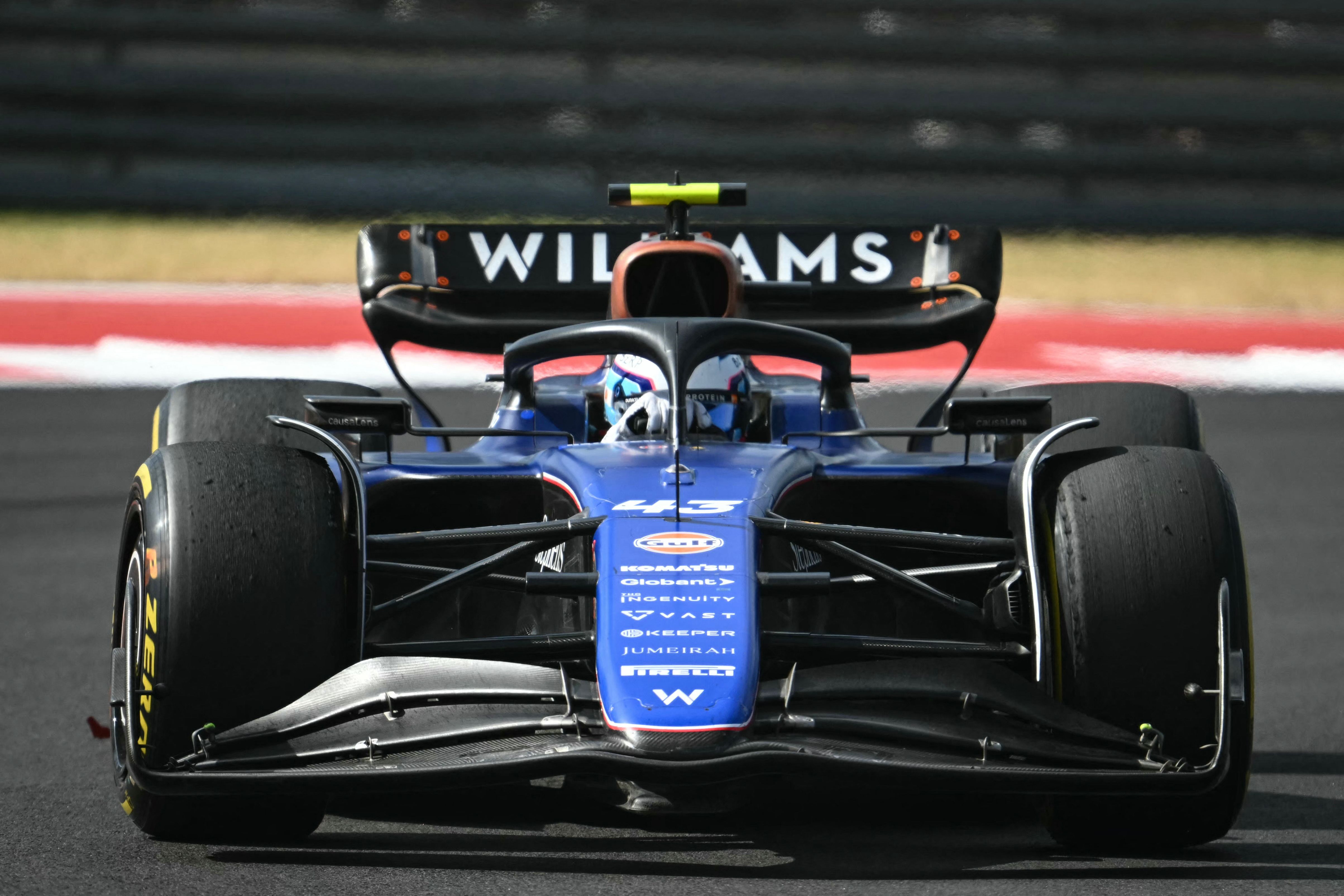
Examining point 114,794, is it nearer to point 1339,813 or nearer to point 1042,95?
point 1339,813

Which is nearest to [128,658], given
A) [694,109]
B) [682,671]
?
[682,671]

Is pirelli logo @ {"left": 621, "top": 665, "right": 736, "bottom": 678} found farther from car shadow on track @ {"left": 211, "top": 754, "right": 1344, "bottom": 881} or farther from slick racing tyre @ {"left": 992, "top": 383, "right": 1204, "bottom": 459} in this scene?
slick racing tyre @ {"left": 992, "top": 383, "right": 1204, "bottom": 459}

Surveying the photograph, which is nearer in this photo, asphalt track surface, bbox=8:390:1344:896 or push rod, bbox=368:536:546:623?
asphalt track surface, bbox=8:390:1344:896

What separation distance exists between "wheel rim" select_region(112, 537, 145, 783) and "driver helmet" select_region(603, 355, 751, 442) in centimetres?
149

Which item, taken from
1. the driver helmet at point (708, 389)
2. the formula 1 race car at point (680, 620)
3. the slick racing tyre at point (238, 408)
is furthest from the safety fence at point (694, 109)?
the formula 1 race car at point (680, 620)

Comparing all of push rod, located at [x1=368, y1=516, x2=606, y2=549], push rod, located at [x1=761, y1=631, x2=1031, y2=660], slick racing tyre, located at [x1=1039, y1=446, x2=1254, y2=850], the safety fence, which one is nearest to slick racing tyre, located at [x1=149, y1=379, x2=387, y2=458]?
push rod, located at [x1=368, y1=516, x2=606, y2=549]

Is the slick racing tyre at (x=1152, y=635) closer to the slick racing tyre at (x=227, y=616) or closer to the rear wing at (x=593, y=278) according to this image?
the slick racing tyre at (x=227, y=616)

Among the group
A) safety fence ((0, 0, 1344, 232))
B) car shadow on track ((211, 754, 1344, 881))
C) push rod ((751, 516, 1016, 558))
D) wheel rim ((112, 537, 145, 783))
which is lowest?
car shadow on track ((211, 754, 1344, 881))

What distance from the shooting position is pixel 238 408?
6.00m

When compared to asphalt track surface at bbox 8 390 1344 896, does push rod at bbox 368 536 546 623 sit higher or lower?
higher

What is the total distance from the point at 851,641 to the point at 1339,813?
4.47 feet

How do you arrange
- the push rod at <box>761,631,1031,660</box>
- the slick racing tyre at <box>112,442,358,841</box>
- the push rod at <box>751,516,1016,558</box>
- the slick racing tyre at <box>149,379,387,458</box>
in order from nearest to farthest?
the slick racing tyre at <box>112,442,358,841</box>
the push rod at <box>761,631,1031,660</box>
the push rod at <box>751,516,1016,558</box>
the slick racing tyre at <box>149,379,387,458</box>

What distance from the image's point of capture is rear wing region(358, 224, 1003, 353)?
696cm

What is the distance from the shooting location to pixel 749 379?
586 centimetres
